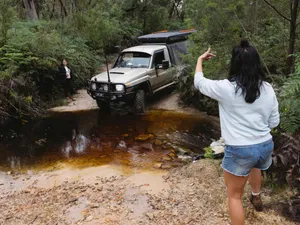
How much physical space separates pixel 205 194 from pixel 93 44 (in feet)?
38.7

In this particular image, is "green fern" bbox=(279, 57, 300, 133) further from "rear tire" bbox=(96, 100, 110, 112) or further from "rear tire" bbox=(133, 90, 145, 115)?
"rear tire" bbox=(96, 100, 110, 112)

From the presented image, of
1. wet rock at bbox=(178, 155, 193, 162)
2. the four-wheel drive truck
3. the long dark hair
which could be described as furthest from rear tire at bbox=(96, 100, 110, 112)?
the long dark hair

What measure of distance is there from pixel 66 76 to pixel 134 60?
267cm

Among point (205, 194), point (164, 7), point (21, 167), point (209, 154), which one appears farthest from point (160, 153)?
point (164, 7)

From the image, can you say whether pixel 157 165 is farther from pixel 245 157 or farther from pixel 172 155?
pixel 245 157

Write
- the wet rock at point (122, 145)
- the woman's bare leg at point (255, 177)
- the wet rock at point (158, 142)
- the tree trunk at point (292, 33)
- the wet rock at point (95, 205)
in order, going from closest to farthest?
1. the woman's bare leg at point (255, 177)
2. the wet rock at point (95, 205)
3. the tree trunk at point (292, 33)
4. the wet rock at point (122, 145)
5. the wet rock at point (158, 142)

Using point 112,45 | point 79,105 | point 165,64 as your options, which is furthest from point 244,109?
point 112,45

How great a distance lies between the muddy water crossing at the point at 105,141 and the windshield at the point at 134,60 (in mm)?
1630

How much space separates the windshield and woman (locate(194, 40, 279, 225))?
21.9ft

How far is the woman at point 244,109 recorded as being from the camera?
233cm

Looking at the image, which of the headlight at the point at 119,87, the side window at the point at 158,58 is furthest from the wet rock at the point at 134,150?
the side window at the point at 158,58

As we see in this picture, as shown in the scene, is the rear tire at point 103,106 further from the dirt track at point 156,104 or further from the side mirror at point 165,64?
the side mirror at point 165,64

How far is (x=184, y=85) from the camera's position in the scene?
9.06 metres

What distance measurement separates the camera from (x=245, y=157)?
7.95 feet
